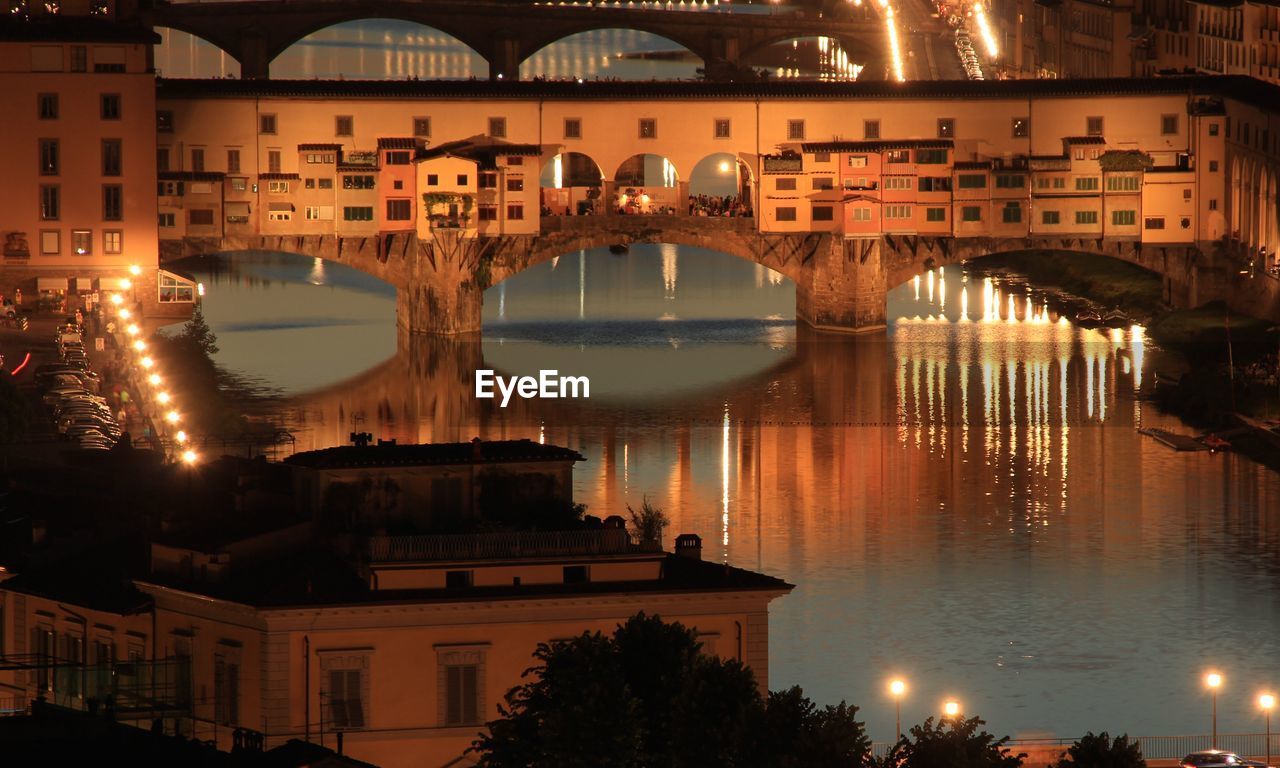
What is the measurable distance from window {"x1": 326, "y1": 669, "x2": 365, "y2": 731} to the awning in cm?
2860

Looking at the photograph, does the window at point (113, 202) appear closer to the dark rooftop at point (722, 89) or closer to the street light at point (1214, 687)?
the dark rooftop at point (722, 89)

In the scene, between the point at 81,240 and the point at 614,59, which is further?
the point at 614,59

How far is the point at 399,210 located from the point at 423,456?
28639 mm

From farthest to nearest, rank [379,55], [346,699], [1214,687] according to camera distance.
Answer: [379,55] → [1214,687] → [346,699]

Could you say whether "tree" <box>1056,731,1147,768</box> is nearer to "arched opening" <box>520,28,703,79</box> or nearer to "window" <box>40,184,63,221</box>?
"window" <box>40,184,63,221</box>

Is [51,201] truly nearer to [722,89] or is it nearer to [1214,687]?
[722,89]

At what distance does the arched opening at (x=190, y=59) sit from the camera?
250 feet

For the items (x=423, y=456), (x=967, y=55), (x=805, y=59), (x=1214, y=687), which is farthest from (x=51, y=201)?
(x=805, y=59)

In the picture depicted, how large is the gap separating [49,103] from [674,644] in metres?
30.4

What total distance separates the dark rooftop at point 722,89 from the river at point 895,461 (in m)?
3.94

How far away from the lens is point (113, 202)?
4831 cm

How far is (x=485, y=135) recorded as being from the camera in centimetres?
5166

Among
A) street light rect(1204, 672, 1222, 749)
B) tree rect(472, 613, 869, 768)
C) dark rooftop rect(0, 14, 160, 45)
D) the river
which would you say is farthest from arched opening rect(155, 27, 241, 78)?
tree rect(472, 613, 869, 768)

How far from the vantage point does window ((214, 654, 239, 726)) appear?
1978 cm
